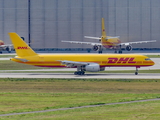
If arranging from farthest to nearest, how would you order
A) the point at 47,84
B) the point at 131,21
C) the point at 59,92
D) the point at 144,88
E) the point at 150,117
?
the point at 131,21 < the point at 47,84 < the point at 144,88 < the point at 59,92 < the point at 150,117

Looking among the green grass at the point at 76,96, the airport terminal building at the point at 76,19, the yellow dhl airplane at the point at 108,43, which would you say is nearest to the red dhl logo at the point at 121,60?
→ the green grass at the point at 76,96

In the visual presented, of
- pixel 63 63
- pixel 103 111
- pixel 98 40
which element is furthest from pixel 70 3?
pixel 103 111

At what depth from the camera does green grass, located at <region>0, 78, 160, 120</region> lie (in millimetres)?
24969

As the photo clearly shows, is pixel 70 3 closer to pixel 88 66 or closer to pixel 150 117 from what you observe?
pixel 88 66

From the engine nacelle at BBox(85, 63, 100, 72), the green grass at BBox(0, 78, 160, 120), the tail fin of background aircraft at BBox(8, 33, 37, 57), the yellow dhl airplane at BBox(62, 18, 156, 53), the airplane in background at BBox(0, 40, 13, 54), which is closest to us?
the green grass at BBox(0, 78, 160, 120)

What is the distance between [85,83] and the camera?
43.8 meters

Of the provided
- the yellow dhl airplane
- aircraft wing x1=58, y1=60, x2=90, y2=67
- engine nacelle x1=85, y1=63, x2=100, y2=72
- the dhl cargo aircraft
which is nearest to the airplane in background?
the yellow dhl airplane

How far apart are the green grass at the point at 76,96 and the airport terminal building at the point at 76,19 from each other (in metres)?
82.7

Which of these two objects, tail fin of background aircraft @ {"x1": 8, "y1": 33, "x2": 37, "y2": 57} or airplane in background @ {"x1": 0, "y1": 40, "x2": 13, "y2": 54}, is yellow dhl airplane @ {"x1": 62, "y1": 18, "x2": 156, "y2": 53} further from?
tail fin of background aircraft @ {"x1": 8, "y1": 33, "x2": 37, "y2": 57}

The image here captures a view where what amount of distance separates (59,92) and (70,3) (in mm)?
93144

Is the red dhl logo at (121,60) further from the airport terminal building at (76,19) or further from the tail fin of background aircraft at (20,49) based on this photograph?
the airport terminal building at (76,19)

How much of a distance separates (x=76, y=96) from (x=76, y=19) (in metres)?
96.3

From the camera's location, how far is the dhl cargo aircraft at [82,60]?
55.9m

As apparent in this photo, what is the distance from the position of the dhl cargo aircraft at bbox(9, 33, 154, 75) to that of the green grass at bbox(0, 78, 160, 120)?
986cm
